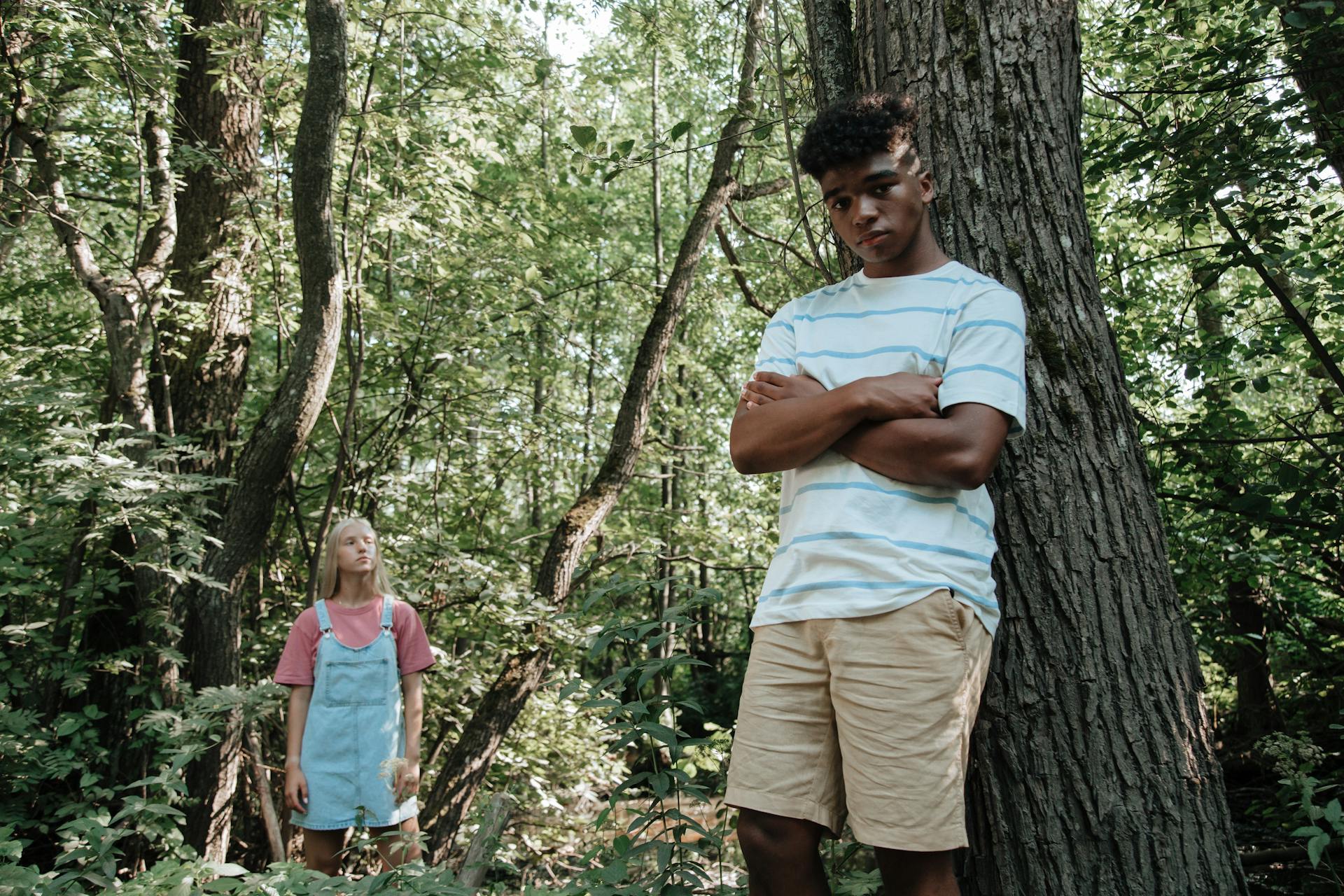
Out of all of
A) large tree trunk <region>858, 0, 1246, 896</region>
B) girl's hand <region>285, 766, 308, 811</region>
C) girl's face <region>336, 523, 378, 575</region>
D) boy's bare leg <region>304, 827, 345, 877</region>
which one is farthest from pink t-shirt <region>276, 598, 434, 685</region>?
large tree trunk <region>858, 0, 1246, 896</region>

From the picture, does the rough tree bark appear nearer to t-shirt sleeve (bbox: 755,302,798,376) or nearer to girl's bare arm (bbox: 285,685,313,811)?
girl's bare arm (bbox: 285,685,313,811)

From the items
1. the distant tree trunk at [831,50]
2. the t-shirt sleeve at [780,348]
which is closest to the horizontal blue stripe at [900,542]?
the t-shirt sleeve at [780,348]

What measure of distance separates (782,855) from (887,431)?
2.76 feet

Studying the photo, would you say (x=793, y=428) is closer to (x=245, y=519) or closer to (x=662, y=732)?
(x=662, y=732)

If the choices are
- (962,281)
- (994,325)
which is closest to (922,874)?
(994,325)

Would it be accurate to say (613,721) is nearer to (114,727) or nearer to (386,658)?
(386,658)

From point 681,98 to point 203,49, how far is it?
602 cm

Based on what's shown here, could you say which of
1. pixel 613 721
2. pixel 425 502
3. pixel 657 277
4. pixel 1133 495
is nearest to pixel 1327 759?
pixel 1133 495

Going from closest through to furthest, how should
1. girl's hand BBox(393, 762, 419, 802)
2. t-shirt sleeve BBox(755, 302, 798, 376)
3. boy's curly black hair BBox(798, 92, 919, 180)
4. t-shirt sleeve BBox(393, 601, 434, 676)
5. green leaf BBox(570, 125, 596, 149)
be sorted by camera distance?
boy's curly black hair BBox(798, 92, 919, 180)
t-shirt sleeve BBox(755, 302, 798, 376)
green leaf BBox(570, 125, 596, 149)
girl's hand BBox(393, 762, 419, 802)
t-shirt sleeve BBox(393, 601, 434, 676)

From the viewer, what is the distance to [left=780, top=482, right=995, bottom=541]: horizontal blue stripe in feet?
5.69

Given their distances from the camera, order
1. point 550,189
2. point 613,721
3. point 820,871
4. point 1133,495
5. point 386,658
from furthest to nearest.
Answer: point 550,189 < point 386,658 < point 613,721 < point 1133,495 < point 820,871

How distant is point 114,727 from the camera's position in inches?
198

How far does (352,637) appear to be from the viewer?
3.98m

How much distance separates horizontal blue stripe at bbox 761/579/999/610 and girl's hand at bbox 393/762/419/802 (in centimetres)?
242
